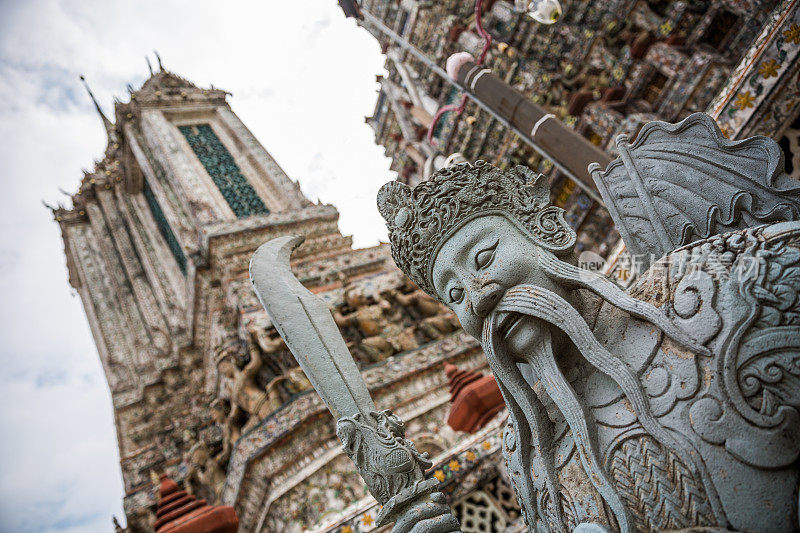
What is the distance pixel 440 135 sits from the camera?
474 inches

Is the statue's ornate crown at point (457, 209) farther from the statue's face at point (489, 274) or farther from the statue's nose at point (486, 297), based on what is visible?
the statue's nose at point (486, 297)

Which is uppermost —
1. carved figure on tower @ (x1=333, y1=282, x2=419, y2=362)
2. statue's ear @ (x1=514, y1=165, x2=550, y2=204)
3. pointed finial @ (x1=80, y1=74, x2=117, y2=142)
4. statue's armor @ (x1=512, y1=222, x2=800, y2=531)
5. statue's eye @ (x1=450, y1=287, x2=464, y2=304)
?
pointed finial @ (x1=80, y1=74, x2=117, y2=142)

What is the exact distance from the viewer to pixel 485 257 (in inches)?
82.7

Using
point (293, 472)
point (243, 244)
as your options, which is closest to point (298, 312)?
point (293, 472)

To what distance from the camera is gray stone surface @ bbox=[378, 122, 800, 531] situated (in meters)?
1.54

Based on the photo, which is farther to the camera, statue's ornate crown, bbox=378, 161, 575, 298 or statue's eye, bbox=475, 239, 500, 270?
statue's ornate crown, bbox=378, 161, 575, 298

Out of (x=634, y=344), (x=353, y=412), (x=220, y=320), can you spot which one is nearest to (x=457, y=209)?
(x=634, y=344)

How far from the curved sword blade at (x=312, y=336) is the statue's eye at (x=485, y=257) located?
81 cm

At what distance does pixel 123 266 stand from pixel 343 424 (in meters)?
17.7

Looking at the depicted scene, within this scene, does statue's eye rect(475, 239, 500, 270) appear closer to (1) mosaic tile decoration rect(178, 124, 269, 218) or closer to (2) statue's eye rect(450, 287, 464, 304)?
(2) statue's eye rect(450, 287, 464, 304)

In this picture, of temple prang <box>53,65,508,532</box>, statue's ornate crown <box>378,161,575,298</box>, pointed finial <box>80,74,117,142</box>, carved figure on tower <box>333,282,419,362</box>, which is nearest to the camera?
statue's ornate crown <box>378,161,575,298</box>

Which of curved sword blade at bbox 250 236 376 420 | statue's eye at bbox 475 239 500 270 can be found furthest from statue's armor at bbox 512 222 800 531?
curved sword blade at bbox 250 236 376 420

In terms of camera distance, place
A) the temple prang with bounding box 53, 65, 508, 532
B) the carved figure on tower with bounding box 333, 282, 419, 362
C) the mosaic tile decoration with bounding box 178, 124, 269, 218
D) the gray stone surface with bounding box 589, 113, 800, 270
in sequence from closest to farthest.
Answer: the gray stone surface with bounding box 589, 113, 800, 270 < the temple prang with bounding box 53, 65, 508, 532 < the carved figure on tower with bounding box 333, 282, 419, 362 < the mosaic tile decoration with bounding box 178, 124, 269, 218

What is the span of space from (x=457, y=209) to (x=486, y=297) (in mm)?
444
